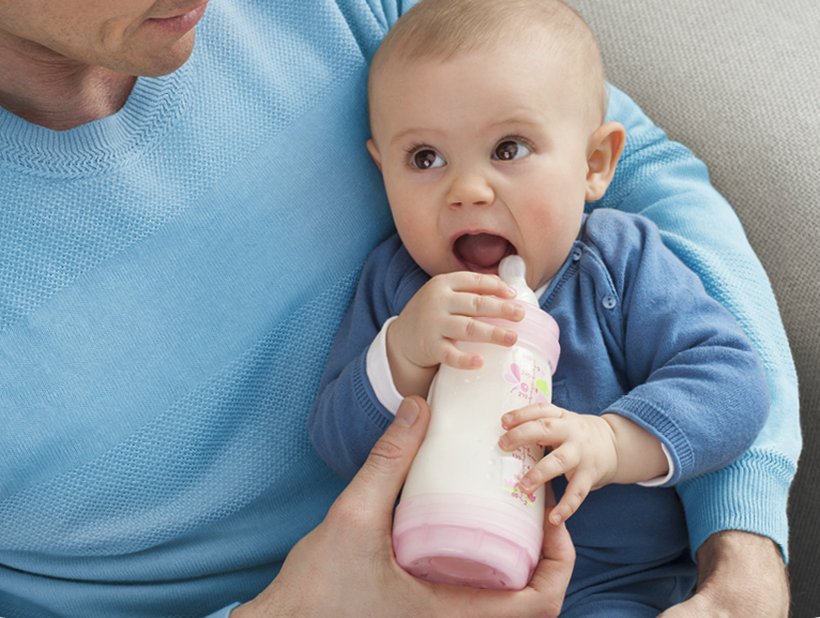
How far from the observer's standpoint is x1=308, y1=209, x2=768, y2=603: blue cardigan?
3.97 ft

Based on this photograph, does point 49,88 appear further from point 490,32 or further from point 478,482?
point 478,482

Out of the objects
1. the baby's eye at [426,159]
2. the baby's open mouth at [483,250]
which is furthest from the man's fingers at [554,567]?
the baby's eye at [426,159]

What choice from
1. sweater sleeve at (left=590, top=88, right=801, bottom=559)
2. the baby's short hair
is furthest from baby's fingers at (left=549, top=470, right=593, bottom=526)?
the baby's short hair

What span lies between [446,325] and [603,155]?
0.44m

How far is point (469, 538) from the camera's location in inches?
39.7

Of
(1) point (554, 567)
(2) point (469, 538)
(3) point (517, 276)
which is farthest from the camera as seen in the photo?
(3) point (517, 276)

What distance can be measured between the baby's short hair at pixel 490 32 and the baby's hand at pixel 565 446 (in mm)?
454

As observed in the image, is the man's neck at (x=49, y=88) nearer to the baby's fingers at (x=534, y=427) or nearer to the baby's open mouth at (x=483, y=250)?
the baby's open mouth at (x=483, y=250)

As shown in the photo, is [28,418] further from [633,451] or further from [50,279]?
[633,451]

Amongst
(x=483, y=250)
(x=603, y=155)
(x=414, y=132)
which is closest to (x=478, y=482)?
(x=483, y=250)

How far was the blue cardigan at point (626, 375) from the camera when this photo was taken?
3.97 ft

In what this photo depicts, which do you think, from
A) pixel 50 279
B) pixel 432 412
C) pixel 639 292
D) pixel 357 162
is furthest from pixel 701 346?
pixel 50 279

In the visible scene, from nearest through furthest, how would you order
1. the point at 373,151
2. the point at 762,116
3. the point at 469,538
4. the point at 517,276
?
the point at 469,538 < the point at 517,276 < the point at 373,151 < the point at 762,116

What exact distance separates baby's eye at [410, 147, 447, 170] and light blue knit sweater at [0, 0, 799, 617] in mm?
121
